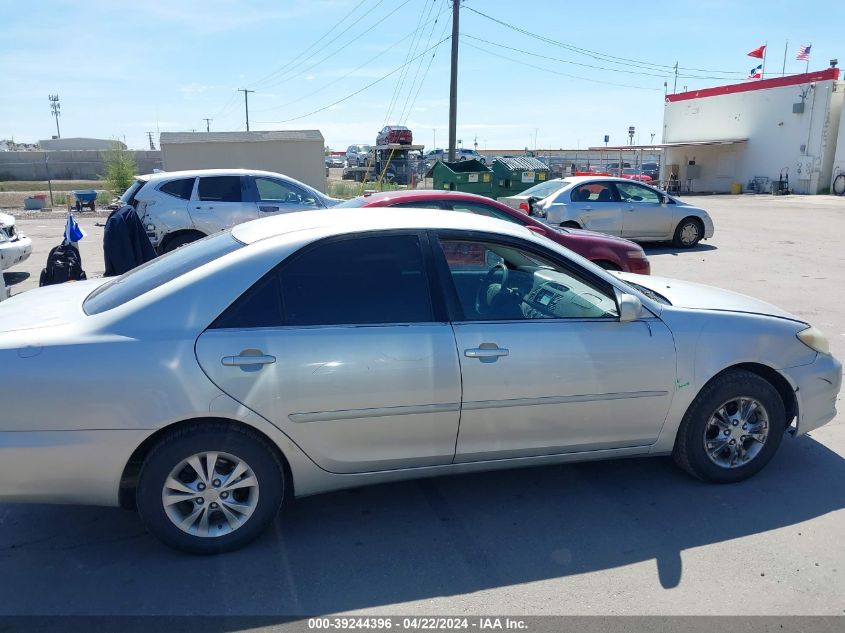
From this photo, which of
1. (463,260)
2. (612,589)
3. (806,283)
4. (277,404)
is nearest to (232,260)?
(277,404)

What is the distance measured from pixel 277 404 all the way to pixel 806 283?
964cm

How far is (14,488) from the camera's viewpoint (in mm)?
3035

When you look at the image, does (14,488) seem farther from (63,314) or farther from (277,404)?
(277,404)

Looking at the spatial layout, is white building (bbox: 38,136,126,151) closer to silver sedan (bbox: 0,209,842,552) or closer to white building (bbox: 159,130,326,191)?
white building (bbox: 159,130,326,191)

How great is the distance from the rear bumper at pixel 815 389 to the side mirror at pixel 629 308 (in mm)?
1091

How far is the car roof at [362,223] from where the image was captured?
3.57m

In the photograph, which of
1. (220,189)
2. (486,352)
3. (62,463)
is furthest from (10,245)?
(486,352)

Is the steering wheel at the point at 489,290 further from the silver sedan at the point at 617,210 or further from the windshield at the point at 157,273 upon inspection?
the silver sedan at the point at 617,210

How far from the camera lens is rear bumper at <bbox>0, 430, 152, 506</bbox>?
298 centimetres

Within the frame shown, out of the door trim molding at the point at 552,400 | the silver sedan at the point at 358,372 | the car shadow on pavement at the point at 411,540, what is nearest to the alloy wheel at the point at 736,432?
the silver sedan at the point at 358,372

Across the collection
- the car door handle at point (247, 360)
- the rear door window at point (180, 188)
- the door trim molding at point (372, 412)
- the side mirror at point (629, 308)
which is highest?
the rear door window at point (180, 188)

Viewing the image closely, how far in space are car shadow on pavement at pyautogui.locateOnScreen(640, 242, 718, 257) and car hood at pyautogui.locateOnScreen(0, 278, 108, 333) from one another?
11.5 m

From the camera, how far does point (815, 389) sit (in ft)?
13.4

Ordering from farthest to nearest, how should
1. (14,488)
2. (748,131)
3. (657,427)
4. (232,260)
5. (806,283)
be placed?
(748,131) → (806,283) → (657,427) → (232,260) → (14,488)
